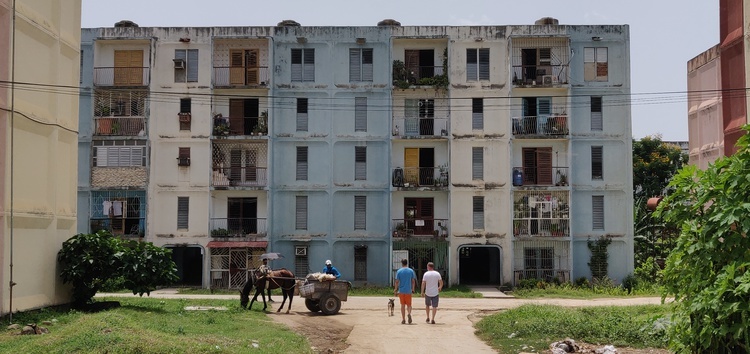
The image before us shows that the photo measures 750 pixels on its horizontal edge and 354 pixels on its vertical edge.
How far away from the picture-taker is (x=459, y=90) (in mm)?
43281

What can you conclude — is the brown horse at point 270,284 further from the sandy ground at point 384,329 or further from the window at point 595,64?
the window at point 595,64

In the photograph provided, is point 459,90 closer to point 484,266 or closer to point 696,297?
point 484,266

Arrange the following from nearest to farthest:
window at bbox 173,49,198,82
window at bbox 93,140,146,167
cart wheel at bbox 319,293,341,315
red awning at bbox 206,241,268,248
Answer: cart wheel at bbox 319,293,341,315 → red awning at bbox 206,241,268,248 → window at bbox 93,140,146,167 → window at bbox 173,49,198,82

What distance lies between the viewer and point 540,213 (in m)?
42.8

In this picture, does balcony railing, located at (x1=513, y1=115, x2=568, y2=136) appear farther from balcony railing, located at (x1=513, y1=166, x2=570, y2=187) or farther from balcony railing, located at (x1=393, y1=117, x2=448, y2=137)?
balcony railing, located at (x1=393, y1=117, x2=448, y2=137)

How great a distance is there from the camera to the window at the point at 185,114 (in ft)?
141

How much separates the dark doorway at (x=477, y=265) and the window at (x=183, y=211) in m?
15.6

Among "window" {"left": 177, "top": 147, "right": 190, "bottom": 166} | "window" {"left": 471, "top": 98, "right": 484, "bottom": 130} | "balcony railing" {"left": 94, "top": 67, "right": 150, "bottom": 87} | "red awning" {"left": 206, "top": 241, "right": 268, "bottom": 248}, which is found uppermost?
"balcony railing" {"left": 94, "top": 67, "right": 150, "bottom": 87}

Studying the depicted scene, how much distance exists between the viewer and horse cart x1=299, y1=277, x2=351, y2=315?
25188mm

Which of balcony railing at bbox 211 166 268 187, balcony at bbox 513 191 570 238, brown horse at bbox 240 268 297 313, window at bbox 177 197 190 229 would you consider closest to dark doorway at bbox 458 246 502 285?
balcony at bbox 513 191 570 238

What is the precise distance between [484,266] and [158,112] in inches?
813

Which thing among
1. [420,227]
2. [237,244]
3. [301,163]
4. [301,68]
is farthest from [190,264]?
[420,227]

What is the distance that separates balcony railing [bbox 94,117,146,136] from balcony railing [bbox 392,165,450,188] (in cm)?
1420

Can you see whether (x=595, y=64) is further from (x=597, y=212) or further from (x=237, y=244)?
(x=237, y=244)
